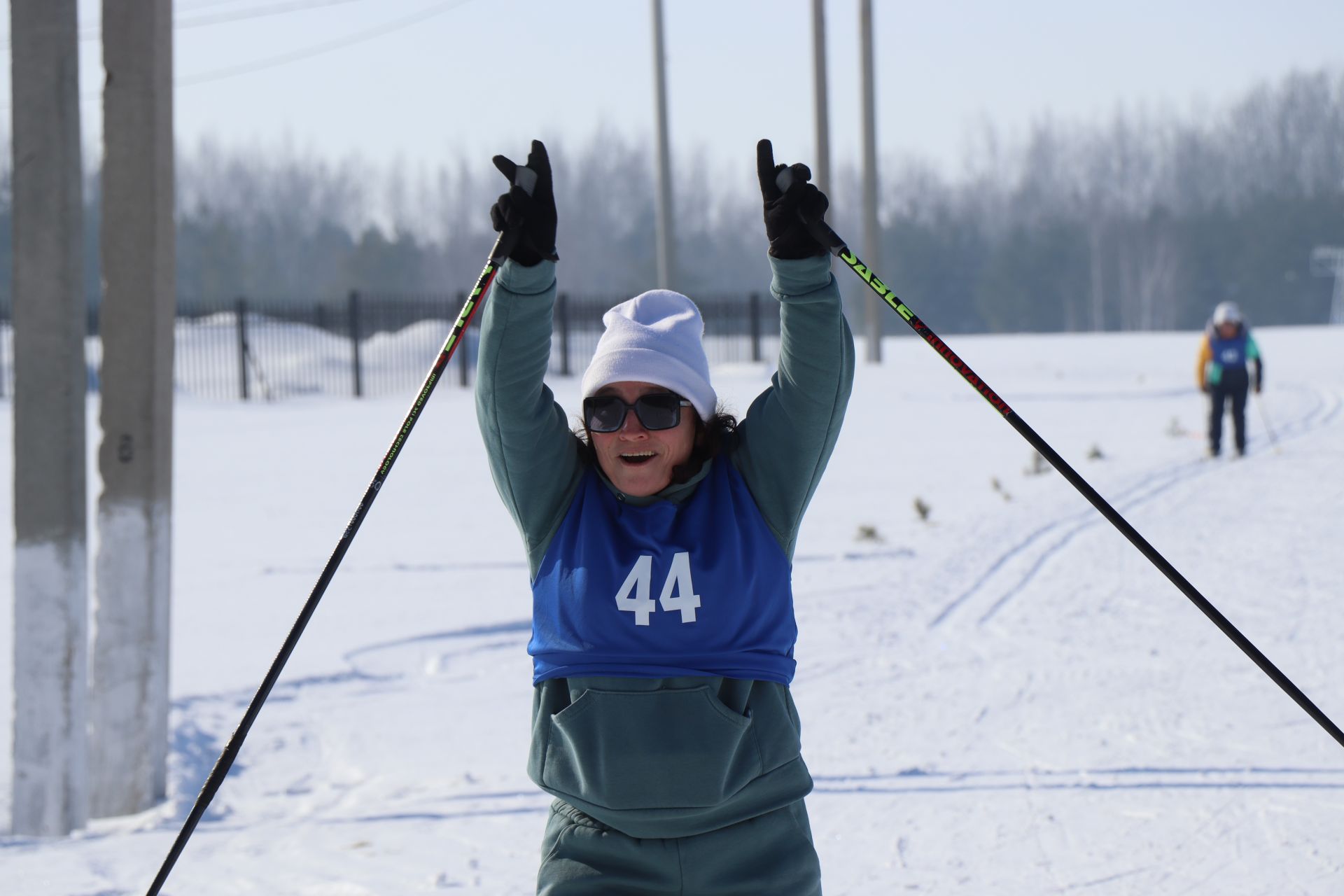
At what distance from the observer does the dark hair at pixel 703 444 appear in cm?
242

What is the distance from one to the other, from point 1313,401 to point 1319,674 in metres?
14.6

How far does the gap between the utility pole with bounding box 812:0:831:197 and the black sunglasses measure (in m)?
20.9

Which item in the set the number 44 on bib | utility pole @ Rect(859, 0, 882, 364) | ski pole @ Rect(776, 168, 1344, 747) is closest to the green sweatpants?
the number 44 on bib

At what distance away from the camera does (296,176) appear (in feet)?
285

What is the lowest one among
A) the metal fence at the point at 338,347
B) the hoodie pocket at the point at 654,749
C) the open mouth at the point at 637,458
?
the hoodie pocket at the point at 654,749

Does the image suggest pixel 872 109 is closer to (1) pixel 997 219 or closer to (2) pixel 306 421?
(2) pixel 306 421

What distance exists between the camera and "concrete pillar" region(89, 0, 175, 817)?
482 centimetres

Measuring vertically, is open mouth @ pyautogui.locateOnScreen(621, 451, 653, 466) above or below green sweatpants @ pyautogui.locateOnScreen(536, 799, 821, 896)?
above

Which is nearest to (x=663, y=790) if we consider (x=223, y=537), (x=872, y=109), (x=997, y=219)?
(x=223, y=537)

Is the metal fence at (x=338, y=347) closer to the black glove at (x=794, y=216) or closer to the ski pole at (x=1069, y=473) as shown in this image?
the ski pole at (x=1069, y=473)

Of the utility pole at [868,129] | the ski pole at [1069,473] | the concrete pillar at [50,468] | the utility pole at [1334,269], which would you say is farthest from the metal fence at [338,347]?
the utility pole at [1334,269]

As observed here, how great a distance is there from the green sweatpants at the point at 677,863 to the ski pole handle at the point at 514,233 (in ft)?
3.11

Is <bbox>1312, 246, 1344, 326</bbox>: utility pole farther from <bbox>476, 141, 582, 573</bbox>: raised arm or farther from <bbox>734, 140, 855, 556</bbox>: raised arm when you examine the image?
<bbox>476, 141, 582, 573</bbox>: raised arm

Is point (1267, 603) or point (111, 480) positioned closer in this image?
point (111, 480)
